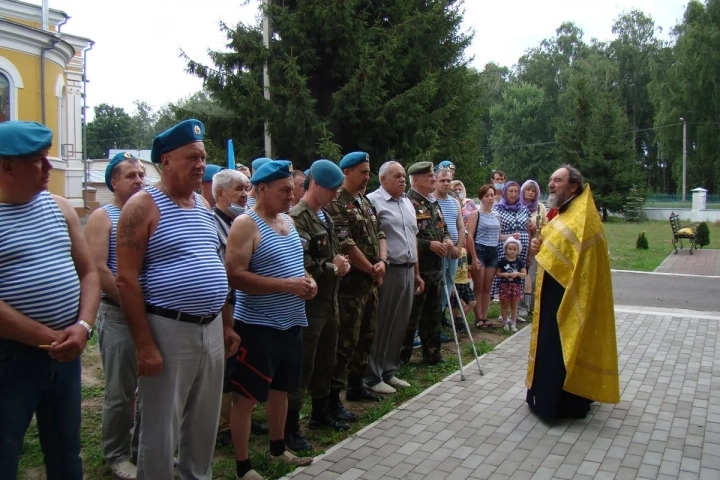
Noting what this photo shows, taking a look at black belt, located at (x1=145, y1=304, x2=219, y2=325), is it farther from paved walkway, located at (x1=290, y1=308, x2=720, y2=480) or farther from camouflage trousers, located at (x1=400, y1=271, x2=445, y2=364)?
camouflage trousers, located at (x1=400, y1=271, x2=445, y2=364)

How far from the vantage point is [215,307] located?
9.96 ft

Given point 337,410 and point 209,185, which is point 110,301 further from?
point 337,410


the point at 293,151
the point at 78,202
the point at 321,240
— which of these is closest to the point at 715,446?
the point at 321,240

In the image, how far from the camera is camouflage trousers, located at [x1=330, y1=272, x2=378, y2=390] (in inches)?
190

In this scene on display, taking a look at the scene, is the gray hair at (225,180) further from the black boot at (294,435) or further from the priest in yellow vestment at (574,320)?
the priest in yellow vestment at (574,320)

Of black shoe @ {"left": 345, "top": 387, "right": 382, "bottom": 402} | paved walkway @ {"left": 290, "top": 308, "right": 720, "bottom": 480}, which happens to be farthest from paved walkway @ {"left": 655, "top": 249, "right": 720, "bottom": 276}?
black shoe @ {"left": 345, "top": 387, "right": 382, "bottom": 402}

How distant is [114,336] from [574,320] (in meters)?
3.33

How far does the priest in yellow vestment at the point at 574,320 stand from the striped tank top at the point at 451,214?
6.86 feet

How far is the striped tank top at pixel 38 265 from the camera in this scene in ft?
8.34

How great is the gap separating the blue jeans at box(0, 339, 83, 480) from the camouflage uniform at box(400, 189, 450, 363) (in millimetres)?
3787

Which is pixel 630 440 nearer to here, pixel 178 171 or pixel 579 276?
pixel 579 276

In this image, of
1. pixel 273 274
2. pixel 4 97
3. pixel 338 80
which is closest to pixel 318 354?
pixel 273 274

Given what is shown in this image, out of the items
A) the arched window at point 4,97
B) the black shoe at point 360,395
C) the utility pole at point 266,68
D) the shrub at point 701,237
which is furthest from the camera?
the arched window at point 4,97

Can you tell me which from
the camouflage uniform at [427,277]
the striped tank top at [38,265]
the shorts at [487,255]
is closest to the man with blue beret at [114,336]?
the striped tank top at [38,265]
